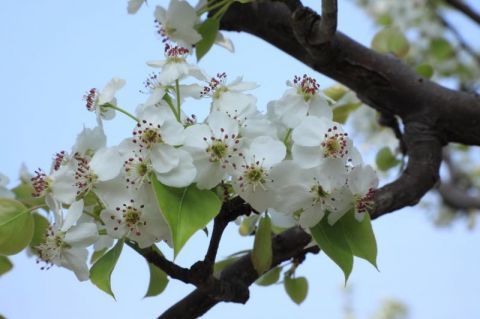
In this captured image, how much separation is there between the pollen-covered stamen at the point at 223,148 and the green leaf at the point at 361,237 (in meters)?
0.14

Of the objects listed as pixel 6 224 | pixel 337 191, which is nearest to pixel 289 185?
pixel 337 191

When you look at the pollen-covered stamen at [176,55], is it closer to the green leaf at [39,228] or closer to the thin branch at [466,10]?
the green leaf at [39,228]

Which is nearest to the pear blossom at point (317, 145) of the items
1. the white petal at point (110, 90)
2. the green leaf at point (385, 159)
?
the white petal at point (110, 90)

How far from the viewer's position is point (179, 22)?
36.0 inches

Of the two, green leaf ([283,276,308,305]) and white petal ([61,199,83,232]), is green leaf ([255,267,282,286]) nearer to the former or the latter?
green leaf ([283,276,308,305])

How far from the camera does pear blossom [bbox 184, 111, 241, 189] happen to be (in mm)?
645

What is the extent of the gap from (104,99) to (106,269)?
0.60 feet

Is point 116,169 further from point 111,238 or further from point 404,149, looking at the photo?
point 404,149

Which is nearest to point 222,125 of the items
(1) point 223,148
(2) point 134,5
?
(1) point 223,148

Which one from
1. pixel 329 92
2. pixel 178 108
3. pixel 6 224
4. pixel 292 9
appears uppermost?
pixel 329 92

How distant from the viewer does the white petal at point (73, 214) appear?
68 centimetres

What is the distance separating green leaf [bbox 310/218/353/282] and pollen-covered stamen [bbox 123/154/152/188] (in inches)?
6.9

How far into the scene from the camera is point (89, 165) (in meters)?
0.67

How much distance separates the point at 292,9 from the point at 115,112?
0.99ft
